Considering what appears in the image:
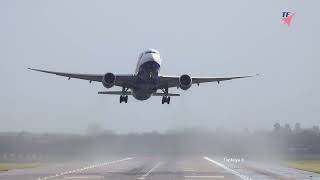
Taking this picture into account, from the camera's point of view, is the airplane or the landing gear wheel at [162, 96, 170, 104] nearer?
the airplane


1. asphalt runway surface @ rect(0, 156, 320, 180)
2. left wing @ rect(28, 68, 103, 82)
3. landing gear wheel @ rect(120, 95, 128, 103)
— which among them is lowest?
asphalt runway surface @ rect(0, 156, 320, 180)

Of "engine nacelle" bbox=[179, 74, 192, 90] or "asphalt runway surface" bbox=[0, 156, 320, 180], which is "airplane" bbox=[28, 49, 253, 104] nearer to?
"engine nacelle" bbox=[179, 74, 192, 90]

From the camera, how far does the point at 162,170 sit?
71.2m

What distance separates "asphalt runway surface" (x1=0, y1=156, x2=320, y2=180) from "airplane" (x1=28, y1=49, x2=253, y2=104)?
8.53m

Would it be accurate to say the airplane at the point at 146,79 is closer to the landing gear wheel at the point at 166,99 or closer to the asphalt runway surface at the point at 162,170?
the landing gear wheel at the point at 166,99

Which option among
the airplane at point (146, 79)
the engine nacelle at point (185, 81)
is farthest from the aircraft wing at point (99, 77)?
the engine nacelle at point (185, 81)

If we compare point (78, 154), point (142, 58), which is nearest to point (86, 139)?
point (78, 154)

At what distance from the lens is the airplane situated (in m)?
63.4

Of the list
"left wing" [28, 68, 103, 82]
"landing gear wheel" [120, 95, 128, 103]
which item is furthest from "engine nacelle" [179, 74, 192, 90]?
"landing gear wheel" [120, 95, 128, 103]

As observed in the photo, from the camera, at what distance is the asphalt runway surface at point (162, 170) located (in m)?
59.7

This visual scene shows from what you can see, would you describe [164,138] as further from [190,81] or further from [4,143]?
[190,81]

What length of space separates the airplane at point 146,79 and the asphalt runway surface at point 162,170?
8.53 meters

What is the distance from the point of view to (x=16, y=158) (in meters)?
99.4

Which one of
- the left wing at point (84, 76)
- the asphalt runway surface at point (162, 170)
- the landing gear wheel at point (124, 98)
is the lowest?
the asphalt runway surface at point (162, 170)
